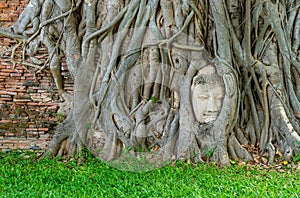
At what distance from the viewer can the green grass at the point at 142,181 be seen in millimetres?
3176

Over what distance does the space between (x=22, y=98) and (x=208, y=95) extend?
272 cm

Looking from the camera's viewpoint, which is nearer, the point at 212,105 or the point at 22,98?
the point at 212,105

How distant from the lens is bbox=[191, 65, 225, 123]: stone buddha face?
4.38 m

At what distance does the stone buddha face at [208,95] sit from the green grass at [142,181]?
63 cm

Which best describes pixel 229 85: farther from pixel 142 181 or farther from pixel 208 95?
pixel 142 181

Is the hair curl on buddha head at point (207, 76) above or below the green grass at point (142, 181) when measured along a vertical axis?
above

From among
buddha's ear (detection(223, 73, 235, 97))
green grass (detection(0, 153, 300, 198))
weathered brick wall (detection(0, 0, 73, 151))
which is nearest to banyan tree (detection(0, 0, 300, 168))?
buddha's ear (detection(223, 73, 235, 97))

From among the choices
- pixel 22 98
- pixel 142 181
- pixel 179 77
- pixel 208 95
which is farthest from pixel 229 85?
pixel 22 98

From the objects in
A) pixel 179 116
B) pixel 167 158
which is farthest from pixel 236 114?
pixel 167 158

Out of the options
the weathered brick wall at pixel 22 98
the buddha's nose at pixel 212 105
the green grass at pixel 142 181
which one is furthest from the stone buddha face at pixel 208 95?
the weathered brick wall at pixel 22 98

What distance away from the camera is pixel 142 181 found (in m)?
3.59

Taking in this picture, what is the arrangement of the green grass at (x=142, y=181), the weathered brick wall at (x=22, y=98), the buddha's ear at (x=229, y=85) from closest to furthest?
the green grass at (x=142, y=181), the buddha's ear at (x=229, y=85), the weathered brick wall at (x=22, y=98)

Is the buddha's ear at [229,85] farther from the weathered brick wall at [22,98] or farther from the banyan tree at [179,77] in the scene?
the weathered brick wall at [22,98]

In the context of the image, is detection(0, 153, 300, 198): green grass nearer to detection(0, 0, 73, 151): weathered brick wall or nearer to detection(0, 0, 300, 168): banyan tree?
detection(0, 0, 300, 168): banyan tree
